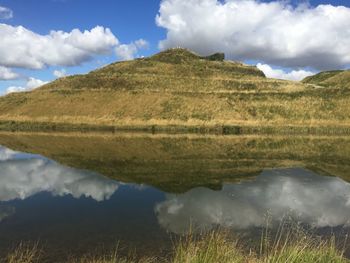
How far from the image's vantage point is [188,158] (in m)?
37.4

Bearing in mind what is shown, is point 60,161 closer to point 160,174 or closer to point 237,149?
point 160,174

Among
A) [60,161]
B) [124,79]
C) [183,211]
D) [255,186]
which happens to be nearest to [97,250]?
[183,211]

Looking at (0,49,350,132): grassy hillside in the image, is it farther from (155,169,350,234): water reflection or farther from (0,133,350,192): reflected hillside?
(155,169,350,234): water reflection

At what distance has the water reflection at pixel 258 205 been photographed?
1770 cm

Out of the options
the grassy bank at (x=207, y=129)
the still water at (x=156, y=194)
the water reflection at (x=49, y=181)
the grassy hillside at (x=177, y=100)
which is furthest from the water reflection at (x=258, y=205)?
the grassy hillside at (x=177, y=100)

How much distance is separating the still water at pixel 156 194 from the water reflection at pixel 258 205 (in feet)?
0.15

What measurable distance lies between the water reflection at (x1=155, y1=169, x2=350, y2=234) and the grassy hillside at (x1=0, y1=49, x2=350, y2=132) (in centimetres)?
4660

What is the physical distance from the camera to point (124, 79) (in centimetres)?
10469

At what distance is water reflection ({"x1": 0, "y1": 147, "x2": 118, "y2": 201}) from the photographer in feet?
Result: 78.8

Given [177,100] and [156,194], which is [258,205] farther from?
[177,100]

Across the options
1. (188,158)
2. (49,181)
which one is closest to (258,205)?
(49,181)

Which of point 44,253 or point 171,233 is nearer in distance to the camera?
point 44,253

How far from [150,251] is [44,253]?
3188mm

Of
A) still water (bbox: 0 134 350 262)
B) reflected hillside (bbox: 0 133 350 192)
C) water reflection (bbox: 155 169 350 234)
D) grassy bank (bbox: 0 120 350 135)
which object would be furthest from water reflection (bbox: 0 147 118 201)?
grassy bank (bbox: 0 120 350 135)
